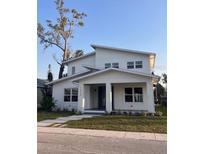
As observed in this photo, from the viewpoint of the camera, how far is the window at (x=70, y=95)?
55.5 ft

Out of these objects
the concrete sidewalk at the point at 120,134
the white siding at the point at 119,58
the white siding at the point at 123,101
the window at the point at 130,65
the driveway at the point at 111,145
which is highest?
the white siding at the point at 119,58

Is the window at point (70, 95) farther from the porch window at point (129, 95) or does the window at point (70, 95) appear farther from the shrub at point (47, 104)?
→ the porch window at point (129, 95)

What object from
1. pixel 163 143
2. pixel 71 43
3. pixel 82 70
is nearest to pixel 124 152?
pixel 163 143

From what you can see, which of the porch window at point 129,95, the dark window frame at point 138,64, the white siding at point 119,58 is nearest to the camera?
the porch window at point 129,95

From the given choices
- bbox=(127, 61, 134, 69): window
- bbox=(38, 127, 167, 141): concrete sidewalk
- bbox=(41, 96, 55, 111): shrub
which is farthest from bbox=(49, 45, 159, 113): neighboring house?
bbox=(38, 127, 167, 141): concrete sidewalk

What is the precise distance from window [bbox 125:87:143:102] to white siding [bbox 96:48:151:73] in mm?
1798

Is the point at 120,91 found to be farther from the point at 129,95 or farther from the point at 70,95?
the point at 70,95

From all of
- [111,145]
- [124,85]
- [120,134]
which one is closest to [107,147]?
[111,145]

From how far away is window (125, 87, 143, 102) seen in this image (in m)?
15.0

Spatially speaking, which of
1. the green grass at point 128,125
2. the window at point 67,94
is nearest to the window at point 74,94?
the window at point 67,94

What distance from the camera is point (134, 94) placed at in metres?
15.2

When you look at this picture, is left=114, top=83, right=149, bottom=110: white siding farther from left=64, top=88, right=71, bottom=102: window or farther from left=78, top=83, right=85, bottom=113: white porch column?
left=64, top=88, right=71, bottom=102: window

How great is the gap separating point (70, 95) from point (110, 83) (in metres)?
4.49
